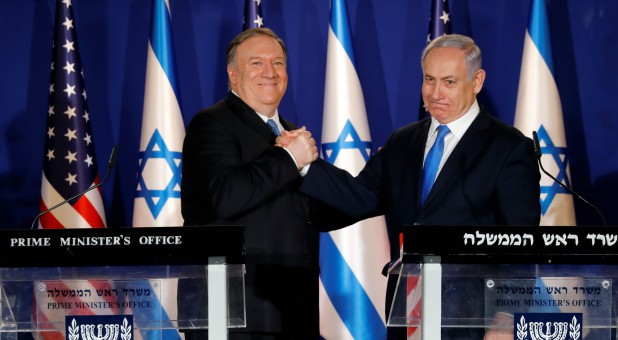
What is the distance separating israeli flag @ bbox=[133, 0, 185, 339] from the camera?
197 inches

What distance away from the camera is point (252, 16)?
514 cm

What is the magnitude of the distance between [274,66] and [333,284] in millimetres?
1775

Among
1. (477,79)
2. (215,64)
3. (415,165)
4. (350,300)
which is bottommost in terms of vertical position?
(350,300)

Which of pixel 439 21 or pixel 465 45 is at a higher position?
pixel 439 21

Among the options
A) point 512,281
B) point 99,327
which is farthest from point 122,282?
point 512,281

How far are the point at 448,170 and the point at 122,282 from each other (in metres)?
1.27

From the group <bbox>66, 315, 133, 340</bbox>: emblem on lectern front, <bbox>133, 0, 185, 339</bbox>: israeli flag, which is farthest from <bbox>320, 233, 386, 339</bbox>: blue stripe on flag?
<bbox>66, 315, 133, 340</bbox>: emblem on lectern front

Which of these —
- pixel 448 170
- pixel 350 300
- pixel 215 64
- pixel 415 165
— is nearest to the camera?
pixel 448 170

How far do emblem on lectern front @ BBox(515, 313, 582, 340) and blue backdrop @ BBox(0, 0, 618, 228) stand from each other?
335cm

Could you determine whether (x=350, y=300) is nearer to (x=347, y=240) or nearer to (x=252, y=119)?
(x=347, y=240)

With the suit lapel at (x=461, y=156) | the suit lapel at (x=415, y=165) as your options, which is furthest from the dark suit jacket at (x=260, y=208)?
the suit lapel at (x=461, y=156)

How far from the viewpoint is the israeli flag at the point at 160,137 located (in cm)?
499

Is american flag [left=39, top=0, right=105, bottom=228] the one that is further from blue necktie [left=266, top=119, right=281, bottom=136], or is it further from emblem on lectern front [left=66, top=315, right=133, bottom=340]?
emblem on lectern front [left=66, top=315, right=133, bottom=340]

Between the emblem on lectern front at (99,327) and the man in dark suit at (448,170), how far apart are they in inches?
40.3
